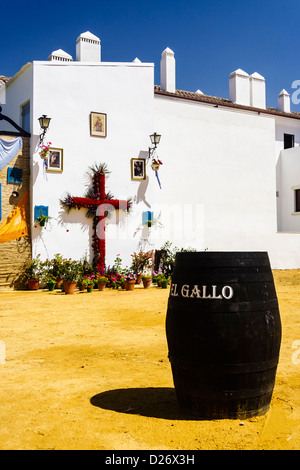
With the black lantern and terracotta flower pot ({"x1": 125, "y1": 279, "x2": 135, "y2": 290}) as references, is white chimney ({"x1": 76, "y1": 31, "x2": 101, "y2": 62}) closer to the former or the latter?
the black lantern

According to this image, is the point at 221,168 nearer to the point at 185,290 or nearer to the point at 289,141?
the point at 289,141

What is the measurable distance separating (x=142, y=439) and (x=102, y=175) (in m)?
12.2

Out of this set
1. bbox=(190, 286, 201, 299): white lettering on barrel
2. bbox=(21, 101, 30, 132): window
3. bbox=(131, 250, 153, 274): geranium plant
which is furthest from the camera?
bbox=(131, 250, 153, 274): geranium plant

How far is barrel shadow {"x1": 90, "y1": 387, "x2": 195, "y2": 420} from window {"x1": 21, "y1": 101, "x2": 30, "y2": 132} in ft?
40.9

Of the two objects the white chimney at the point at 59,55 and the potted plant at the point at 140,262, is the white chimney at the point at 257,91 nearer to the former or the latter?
the white chimney at the point at 59,55

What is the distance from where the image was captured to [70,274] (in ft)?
43.8

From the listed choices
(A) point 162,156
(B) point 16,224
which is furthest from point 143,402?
(A) point 162,156

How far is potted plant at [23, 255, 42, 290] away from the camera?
13.2m

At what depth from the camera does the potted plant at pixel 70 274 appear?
494 inches

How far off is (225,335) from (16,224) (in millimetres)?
11134

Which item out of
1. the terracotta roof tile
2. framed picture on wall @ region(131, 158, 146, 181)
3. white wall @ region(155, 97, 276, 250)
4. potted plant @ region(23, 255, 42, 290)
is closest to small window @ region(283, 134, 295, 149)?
the terracotta roof tile

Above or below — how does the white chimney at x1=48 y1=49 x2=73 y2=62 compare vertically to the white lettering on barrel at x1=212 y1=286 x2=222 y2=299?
above
